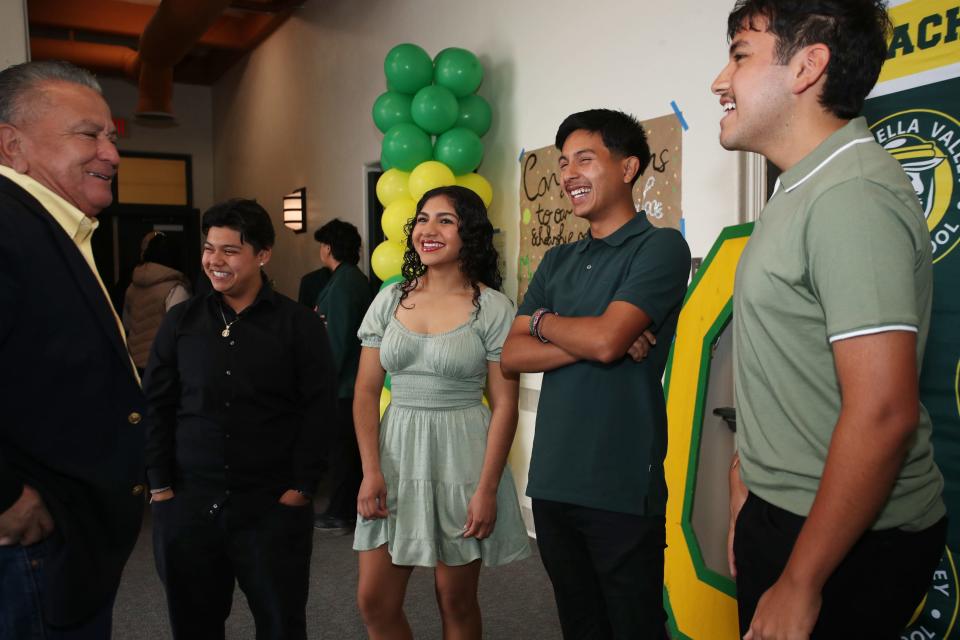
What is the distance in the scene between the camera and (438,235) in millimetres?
2199

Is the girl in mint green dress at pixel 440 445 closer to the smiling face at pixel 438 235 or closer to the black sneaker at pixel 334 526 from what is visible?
the smiling face at pixel 438 235

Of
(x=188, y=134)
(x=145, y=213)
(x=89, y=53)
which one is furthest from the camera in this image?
(x=188, y=134)

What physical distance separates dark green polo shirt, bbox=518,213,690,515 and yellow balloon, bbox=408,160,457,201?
6.99ft

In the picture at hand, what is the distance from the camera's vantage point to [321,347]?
219cm

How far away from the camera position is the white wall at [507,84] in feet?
10.2

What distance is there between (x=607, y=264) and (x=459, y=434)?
2.10 feet

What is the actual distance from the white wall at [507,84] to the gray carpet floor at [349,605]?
38.8 inches

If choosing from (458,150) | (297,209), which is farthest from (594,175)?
(297,209)

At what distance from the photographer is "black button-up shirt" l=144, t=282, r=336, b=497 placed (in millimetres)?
2035

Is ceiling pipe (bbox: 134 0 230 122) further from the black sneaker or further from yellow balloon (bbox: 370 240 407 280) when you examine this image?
the black sneaker

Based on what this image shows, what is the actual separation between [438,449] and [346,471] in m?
2.22

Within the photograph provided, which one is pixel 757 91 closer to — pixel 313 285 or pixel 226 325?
pixel 226 325

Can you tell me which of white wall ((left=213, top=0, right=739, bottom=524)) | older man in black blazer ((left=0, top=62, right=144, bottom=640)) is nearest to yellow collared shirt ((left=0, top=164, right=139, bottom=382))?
older man in black blazer ((left=0, top=62, right=144, bottom=640))

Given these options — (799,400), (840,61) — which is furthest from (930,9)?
(799,400)
